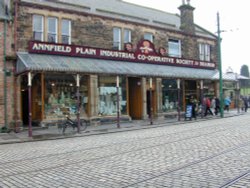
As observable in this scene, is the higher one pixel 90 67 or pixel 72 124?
pixel 90 67

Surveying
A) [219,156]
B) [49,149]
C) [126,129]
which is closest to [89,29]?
[126,129]

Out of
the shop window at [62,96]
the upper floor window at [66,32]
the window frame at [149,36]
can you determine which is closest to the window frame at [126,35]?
the window frame at [149,36]

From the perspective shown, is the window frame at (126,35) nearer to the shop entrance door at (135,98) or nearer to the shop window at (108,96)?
the shop entrance door at (135,98)

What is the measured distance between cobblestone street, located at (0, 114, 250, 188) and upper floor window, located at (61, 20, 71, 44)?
11777 mm

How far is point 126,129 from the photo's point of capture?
20062 mm

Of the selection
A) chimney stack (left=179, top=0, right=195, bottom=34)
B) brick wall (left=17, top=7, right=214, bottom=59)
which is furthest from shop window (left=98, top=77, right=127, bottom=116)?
chimney stack (left=179, top=0, right=195, bottom=34)

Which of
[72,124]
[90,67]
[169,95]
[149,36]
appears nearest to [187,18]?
[149,36]

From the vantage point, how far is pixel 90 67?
70.1 feet

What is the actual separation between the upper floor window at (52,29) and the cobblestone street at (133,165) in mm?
11342

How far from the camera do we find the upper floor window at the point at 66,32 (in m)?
23.1

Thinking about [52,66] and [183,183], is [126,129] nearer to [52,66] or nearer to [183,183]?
[52,66]

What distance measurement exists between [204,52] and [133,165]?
27.5 meters

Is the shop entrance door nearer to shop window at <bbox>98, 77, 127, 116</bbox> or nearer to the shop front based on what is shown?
the shop front

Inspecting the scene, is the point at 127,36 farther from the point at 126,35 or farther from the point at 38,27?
the point at 38,27
